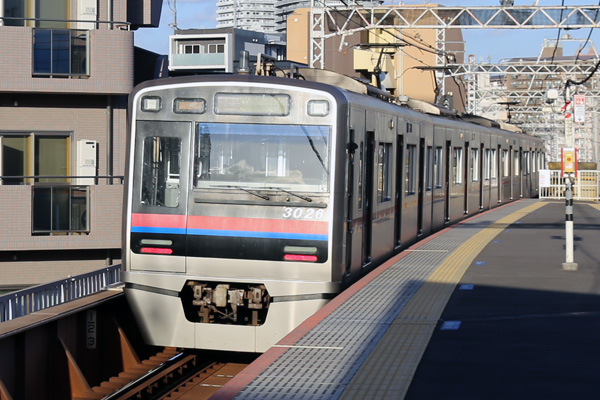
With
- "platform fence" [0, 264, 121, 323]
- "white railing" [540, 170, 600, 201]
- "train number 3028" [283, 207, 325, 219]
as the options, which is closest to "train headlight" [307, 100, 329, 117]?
"train number 3028" [283, 207, 325, 219]

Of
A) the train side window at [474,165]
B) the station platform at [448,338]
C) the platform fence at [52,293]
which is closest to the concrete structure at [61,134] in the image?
the platform fence at [52,293]

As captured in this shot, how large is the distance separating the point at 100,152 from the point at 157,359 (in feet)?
26.8

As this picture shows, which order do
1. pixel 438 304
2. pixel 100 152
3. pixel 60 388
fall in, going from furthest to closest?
pixel 100 152 < pixel 438 304 < pixel 60 388

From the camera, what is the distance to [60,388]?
929cm

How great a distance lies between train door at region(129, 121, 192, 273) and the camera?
33.3ft

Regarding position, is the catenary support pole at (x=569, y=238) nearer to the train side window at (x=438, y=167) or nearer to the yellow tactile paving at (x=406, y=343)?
the yellow tactile paving at (x=406, y=343)

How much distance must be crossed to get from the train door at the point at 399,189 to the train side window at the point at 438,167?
159 inches

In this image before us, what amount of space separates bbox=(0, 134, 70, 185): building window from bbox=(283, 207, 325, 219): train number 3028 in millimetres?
9227

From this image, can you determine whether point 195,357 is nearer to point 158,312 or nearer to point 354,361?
point 158,312

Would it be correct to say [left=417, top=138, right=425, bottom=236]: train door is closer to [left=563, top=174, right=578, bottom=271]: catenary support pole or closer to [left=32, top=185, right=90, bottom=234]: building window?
[left=563, top=174, right=578, bottom=271]: catenary support pole

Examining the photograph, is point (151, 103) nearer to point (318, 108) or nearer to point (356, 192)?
point (318, 108)

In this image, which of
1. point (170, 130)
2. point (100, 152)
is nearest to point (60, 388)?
point (170, 130)

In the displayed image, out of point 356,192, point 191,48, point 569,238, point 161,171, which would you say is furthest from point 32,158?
point 191,48

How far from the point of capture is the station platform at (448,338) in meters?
6.57
